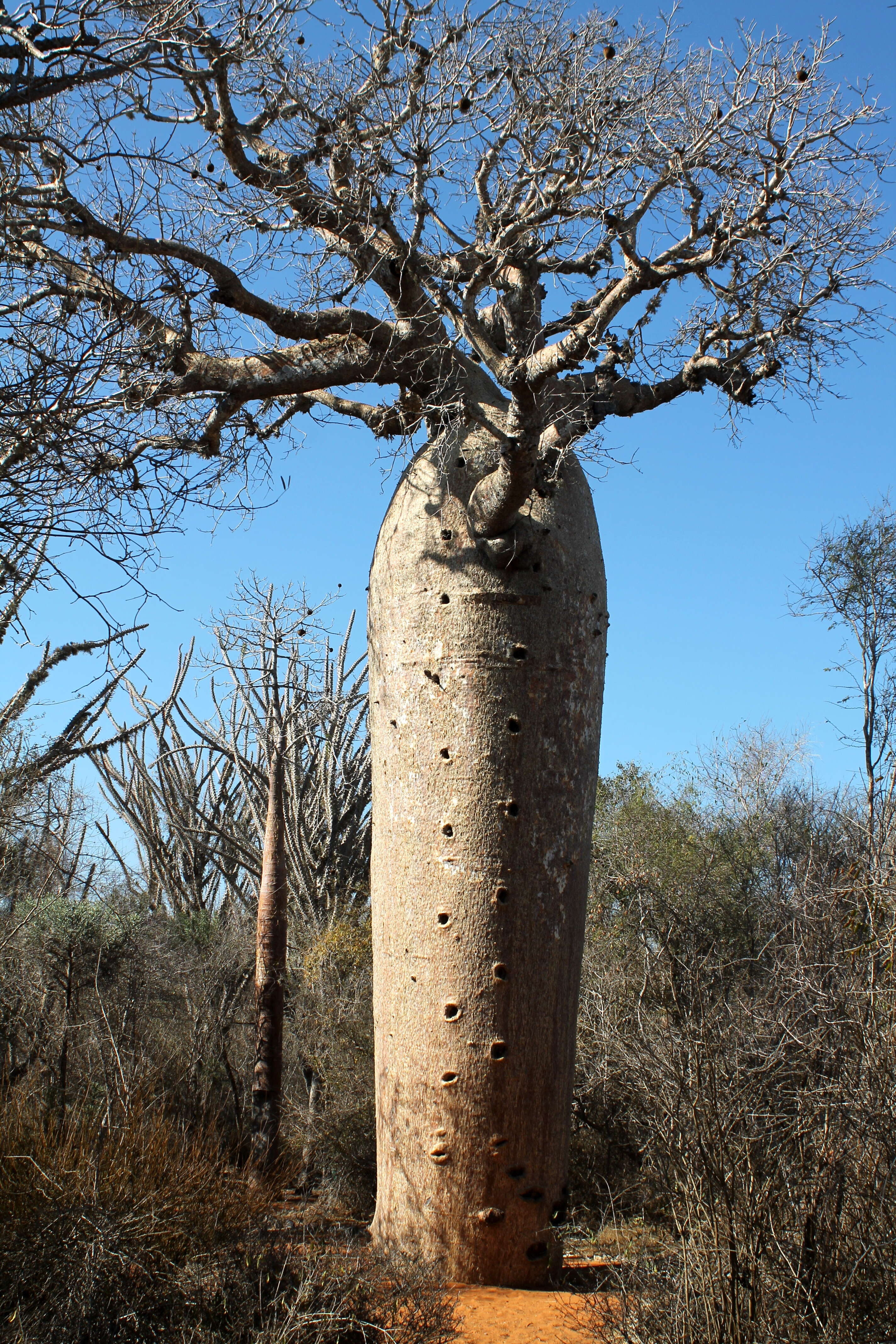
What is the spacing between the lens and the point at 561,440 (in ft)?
15.1

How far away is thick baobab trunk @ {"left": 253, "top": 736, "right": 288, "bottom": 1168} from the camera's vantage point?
21.7 feet

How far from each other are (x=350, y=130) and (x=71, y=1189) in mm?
4024

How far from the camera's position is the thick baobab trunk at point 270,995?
6609 millimetres

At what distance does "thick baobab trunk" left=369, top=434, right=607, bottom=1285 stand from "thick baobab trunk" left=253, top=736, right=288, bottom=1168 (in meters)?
2.46

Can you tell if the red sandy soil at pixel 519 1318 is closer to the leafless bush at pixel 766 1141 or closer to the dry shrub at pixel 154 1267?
the dry shrub at pixel 154 1267

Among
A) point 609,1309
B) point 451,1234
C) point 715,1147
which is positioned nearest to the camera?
point 715,1147

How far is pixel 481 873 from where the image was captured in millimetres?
4152

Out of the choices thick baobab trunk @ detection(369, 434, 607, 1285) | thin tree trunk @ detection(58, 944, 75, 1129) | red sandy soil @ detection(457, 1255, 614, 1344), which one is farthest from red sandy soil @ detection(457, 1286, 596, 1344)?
thin tree trunk @ detection(58, 944, 75, 1129)

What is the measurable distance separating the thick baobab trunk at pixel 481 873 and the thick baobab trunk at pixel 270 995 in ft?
8.07

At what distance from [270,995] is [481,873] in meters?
3.22

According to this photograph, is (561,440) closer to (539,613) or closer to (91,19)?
(539,613)

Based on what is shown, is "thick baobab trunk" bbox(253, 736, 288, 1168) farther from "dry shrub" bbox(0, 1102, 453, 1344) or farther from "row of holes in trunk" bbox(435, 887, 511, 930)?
"dry shrub" bbox(0, 1102, 453, 1344)

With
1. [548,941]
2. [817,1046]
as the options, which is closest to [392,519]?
[548,941]

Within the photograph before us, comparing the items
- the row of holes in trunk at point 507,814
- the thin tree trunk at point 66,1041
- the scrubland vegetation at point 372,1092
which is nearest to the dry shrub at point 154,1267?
the scrubland vegetation at point 372,1092
